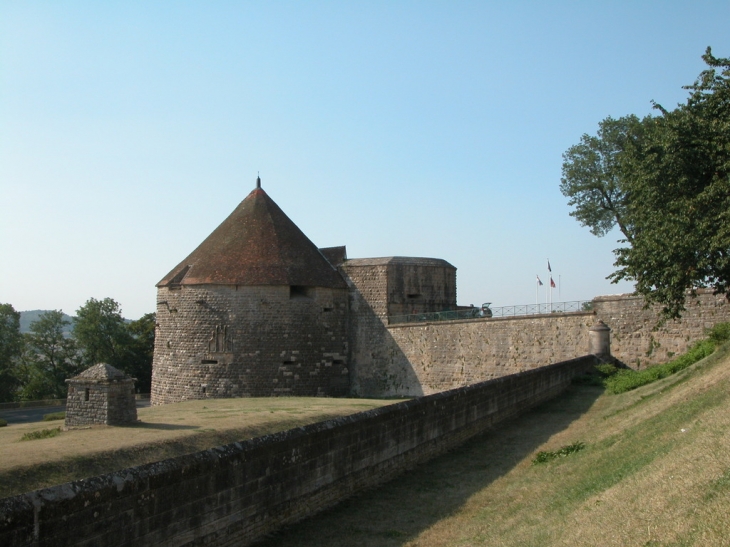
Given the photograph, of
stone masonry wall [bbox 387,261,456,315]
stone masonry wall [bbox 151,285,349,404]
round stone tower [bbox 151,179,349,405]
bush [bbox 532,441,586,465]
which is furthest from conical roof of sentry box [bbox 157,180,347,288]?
bush [bbox 532,441,586,465]

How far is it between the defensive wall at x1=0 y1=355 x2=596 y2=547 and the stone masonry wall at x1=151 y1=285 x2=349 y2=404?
17.7 m

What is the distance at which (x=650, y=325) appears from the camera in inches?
867

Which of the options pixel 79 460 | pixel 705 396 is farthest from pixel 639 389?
pixel 79 460

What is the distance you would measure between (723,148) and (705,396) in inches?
296

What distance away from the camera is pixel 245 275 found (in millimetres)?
27656

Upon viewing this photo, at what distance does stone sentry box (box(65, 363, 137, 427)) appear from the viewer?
1820 cm

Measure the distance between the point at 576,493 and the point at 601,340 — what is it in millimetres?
17095

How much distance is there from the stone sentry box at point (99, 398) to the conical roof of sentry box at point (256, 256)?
943cm

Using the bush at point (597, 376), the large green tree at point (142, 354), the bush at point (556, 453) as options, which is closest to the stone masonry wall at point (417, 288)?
the bush at point (597, 376)

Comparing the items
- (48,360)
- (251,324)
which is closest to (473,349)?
(251,324)

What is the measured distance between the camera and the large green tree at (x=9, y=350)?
54.0 meters

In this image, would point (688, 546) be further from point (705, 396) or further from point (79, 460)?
point (79, 460)

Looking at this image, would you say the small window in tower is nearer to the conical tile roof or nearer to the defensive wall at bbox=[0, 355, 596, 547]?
the conical tile roof

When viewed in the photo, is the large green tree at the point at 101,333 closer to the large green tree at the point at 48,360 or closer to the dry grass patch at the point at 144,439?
the large green tree at the point at 48,360
